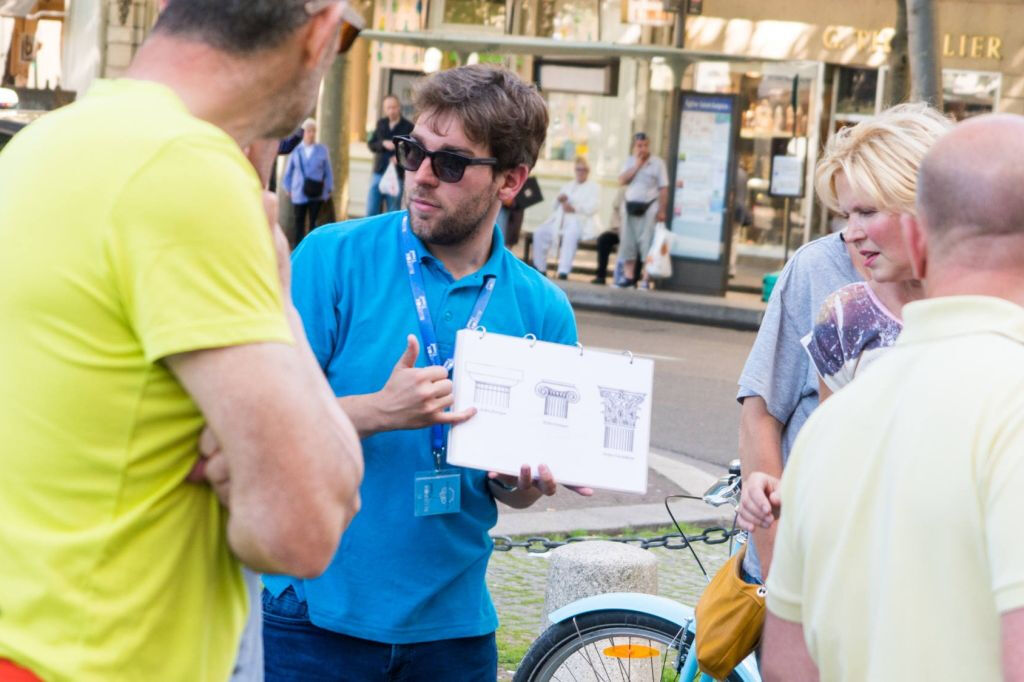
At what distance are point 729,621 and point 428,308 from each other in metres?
1.01

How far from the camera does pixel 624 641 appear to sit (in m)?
4.58

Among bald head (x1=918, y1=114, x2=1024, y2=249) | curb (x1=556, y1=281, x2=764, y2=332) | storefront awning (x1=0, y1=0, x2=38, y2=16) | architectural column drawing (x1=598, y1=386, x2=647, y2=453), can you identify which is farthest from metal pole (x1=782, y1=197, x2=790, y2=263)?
bald head (x1=918, y1=114, x2=1024, y2=249)

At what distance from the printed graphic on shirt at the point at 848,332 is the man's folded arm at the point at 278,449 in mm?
1588

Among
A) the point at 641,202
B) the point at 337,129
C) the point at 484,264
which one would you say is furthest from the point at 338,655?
the point at 337,129

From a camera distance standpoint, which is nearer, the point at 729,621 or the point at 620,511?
the point at 729,621

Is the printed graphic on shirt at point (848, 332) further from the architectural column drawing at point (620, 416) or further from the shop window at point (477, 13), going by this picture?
the shop window at point (477, 13)

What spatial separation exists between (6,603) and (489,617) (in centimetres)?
166

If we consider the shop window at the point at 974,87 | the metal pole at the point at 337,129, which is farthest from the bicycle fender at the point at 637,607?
the shop window at the point at 974,87

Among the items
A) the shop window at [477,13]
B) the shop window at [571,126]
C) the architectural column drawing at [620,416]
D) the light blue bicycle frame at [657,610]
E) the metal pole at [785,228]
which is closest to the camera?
the architectural column drawing at [620,416]

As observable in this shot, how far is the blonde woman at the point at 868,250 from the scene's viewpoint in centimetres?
326

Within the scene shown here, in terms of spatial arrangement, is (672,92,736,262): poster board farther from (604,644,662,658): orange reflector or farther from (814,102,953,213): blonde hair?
(814,102,953,213): blonde hair

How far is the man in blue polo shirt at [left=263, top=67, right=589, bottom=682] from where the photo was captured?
322 centimetres

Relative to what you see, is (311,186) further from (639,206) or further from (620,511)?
(620,511)

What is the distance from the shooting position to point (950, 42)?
24.3m
